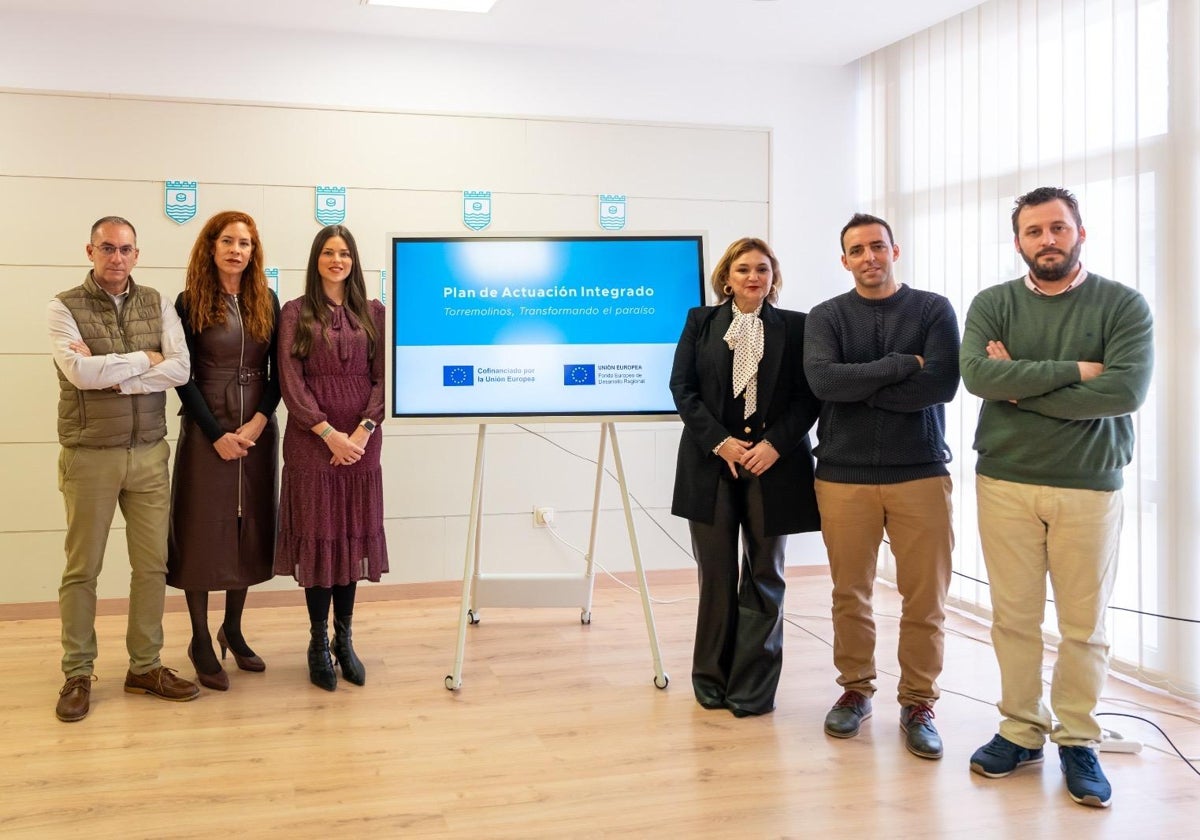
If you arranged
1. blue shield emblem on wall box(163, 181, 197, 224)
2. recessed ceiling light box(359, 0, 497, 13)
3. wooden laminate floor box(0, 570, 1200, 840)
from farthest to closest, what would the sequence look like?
blue shield emblem on wall box(163, 181, 197, 224) < recessed ceiling light box(359, 0, 497, 13) < wooden laminate floor box(0, 570, 1200, 840)

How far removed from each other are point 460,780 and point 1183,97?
3.38m

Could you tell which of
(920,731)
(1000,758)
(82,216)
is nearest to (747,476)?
(920,731)

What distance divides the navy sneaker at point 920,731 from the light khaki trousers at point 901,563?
0.12 feet

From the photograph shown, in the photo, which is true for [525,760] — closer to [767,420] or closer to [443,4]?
[767,420]

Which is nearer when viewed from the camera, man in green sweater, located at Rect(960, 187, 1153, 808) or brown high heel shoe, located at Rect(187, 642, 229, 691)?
man in green sweater, located at Rect(960, 187, 1153, 808)

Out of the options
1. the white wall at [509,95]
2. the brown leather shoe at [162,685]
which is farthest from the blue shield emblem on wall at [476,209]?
the brown leather shoe at [162,685]

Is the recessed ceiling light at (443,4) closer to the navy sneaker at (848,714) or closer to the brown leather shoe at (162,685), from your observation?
the brown leather shoe at (162,685)

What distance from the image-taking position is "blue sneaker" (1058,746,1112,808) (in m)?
2.78

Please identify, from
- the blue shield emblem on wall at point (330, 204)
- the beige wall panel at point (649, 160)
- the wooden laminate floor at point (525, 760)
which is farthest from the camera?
the beige wall panel at point (649, 160)

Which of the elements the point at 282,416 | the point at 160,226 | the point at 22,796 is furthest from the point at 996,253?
the point at 22,796

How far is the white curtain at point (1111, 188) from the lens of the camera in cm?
374

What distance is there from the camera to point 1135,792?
9.51ft

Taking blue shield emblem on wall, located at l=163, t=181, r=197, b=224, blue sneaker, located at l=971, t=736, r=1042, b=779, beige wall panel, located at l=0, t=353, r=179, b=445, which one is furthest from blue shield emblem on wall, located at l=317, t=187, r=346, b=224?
blue sneaker, located at l=971, t=736, r=1042, b=779

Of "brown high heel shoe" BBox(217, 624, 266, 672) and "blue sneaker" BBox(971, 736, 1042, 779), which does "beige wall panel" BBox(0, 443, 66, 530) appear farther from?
"blue sneaker" BBox(971, 736, 1042, 779)
